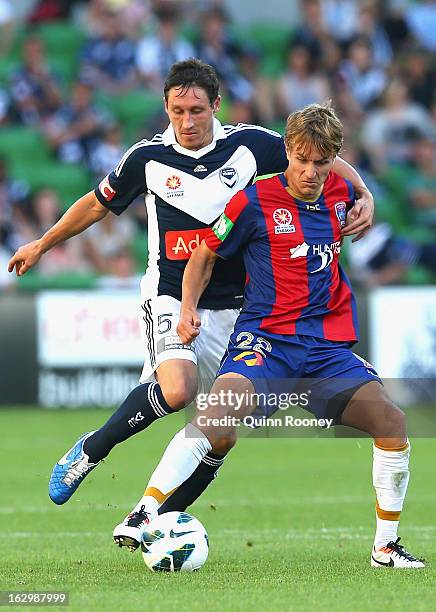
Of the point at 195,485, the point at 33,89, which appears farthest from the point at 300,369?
the point at 33,89

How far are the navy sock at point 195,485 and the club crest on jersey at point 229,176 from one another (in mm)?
1360

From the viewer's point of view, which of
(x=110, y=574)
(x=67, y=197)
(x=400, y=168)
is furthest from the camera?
(x=400, y=168)

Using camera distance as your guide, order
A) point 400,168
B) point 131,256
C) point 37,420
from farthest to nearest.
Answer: point 400,168
point 131,256
point 37,420

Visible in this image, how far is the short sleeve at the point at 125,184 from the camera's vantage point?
6676mm

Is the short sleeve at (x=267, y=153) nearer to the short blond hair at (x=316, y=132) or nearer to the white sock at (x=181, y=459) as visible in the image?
the short blond hair at (x=316, y=132)

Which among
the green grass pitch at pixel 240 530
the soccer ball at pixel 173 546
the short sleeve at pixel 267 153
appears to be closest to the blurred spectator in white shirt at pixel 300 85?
the green grass pitch at pixel 240 530

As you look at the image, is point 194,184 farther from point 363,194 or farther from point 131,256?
point 131,256

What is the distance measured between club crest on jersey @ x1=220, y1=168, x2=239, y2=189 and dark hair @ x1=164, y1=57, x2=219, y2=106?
36 cm

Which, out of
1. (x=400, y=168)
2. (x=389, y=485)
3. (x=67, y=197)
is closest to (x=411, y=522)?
(x=389, y=485)

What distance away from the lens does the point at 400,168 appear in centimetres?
1830

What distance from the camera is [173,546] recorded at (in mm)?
5875

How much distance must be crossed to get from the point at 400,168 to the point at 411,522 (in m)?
11.2

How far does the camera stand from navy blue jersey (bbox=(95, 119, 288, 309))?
260 inches

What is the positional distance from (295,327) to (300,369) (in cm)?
20
